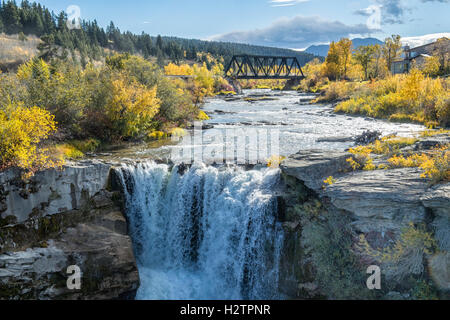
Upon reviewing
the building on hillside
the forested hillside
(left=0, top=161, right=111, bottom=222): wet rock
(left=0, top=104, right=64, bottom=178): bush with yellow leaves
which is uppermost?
the forested hillside

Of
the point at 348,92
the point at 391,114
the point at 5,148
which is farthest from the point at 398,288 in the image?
the point at 348,92

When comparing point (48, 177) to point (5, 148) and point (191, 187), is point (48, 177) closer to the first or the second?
point (5, 148)

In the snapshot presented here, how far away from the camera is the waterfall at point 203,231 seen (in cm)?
1276

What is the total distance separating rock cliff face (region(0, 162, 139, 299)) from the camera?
11.5 metres

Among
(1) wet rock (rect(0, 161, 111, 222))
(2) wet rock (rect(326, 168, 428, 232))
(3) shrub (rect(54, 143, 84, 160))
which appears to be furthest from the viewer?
(3) shrub (rect(54, 143, 84, 160))

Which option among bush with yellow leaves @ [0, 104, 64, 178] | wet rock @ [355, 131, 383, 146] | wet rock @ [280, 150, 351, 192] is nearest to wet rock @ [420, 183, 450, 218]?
wet rock @ [280, 150, 351, 192]

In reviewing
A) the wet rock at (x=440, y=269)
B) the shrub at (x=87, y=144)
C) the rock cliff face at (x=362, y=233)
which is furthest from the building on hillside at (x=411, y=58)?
the wet rock at (x=440, y=269)

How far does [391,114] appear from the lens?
29875 mm

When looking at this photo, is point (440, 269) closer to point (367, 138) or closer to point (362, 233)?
point (362, 233)

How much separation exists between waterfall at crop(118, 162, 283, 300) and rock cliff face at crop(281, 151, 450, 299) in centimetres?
106

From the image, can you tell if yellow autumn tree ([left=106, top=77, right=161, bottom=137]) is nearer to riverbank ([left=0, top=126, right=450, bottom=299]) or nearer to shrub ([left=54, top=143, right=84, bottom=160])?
shrub ([left=54, top=143, right=84, bottom=160])

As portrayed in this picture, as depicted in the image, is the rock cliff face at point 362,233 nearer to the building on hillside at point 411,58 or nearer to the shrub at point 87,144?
the shrub at point 87,144

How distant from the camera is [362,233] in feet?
34.5

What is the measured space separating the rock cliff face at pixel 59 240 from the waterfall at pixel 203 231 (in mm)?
1457
